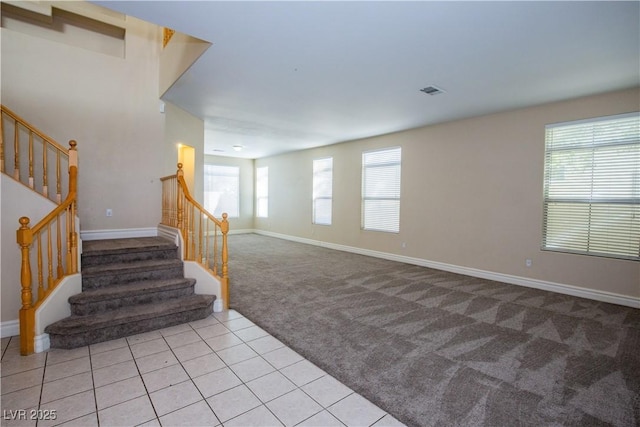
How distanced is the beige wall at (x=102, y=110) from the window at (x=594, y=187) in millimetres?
6009

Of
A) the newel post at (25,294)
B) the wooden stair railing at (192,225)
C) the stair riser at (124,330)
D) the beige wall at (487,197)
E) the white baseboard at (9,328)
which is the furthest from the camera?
the beige wall at (487,197)

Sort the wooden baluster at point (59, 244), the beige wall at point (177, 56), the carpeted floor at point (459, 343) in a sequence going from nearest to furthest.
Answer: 1. the carpeted floor at point (459, 343)
2. the wooden baluster at point (59, 244)
3. the beige wall at point (177, 56)

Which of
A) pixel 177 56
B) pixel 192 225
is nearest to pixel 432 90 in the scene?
pixel 177 56

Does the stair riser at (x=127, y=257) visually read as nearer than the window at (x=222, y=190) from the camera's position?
Yes

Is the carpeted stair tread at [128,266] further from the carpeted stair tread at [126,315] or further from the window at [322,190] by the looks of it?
the window at [322,190]

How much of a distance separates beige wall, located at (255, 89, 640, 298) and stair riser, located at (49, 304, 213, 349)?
4.24 metres

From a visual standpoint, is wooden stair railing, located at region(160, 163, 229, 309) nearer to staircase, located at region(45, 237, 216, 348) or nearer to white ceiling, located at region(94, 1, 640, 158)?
staircase, located at region(45, 237, 216, 348)

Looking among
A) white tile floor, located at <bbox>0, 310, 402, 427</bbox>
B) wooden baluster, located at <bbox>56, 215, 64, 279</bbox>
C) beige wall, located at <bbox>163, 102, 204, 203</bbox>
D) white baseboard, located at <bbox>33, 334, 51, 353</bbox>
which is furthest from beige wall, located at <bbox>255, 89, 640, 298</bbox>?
white baseboard, located at <bbox>33, 334, 51, 353</bbox>

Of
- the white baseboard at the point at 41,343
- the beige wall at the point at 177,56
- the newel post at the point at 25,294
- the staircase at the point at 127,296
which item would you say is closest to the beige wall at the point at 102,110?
the beige wall at the point at 177,56

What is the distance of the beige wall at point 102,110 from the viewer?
387 cm

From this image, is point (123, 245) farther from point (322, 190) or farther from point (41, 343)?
point (322, 190)

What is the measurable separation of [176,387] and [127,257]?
2161 millimetres

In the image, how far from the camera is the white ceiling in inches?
93.0

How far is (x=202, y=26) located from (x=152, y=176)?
294cm
